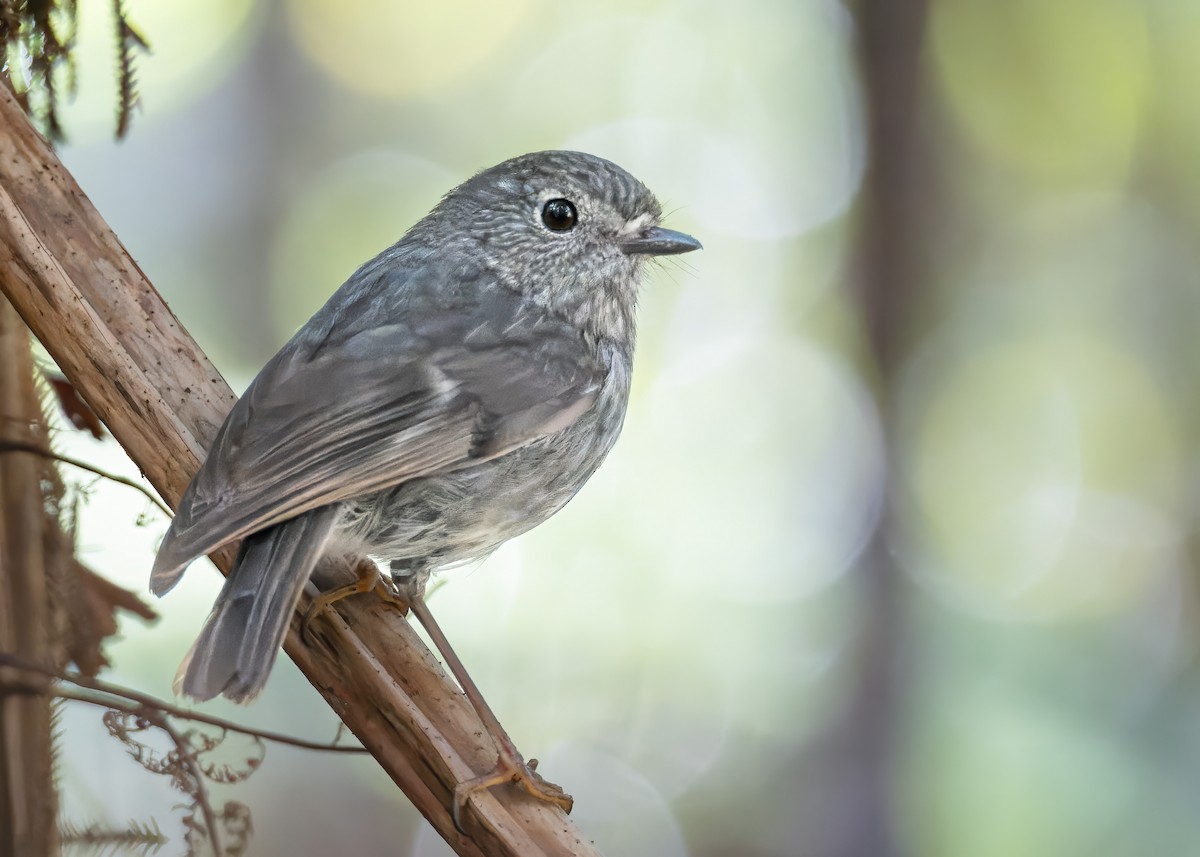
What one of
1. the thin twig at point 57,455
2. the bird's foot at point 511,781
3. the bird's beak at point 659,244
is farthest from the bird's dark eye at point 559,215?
the bird's foot at point 511,781

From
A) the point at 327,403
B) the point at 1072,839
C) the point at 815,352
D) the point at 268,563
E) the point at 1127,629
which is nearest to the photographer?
the point at 268,563

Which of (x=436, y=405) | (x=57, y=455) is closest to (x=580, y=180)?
(x=436, y=405)

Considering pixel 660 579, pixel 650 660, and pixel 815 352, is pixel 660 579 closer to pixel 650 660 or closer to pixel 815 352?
pixel 650 660

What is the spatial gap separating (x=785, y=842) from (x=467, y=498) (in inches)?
111

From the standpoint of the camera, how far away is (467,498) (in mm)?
1888

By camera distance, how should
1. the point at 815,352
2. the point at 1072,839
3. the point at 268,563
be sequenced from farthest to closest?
1. the point at 815,352
2. the point at 1072,839
3. the point at 268,563

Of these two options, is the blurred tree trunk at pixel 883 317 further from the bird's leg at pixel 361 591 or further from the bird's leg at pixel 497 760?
the bird's leg at pixel 361 591

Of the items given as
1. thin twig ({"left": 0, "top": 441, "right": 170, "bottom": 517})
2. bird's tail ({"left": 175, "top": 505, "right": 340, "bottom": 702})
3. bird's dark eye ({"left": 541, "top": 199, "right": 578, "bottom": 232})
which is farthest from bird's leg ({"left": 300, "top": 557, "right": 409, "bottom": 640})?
bird's dark eye ({"left": 541, "top": 199, "right": 578, "bottom": 232})

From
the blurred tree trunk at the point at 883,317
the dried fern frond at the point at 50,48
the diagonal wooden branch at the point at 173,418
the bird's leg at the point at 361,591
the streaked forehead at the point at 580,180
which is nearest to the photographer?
the diagonal wooden branch at the point at 173,418

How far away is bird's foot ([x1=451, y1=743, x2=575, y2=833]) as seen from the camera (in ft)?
5.44

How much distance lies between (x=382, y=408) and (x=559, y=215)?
0.68 metres

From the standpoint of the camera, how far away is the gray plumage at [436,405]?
158 cm

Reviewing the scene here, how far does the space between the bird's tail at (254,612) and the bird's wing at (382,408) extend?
70 mm

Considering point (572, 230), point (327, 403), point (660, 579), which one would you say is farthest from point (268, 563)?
point (660, 579)
